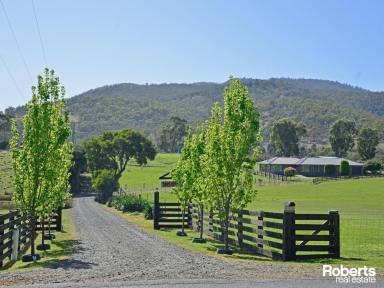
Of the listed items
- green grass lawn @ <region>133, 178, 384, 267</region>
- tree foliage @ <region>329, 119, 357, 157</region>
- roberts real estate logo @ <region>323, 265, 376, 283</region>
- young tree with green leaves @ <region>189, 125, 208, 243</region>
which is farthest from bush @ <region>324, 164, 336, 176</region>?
roberts real estate logo @ <region>323, 265, 376, 283</region>

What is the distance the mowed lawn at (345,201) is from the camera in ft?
65.7

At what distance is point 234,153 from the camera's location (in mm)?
18672

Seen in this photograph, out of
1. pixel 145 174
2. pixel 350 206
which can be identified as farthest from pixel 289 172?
pixel 350 206

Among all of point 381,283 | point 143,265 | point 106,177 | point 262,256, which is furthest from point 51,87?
point 106,177

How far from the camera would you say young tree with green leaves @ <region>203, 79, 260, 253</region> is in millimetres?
18672

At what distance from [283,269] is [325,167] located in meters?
100

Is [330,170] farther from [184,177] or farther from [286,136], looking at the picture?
[184,177]

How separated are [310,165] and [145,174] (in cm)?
4015

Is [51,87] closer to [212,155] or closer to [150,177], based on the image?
[212,155]

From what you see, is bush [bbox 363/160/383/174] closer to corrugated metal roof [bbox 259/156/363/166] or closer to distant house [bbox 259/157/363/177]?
distant house [bbox 259/157/363/177]

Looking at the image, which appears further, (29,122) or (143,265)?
(29,122)

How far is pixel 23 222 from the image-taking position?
888 inches

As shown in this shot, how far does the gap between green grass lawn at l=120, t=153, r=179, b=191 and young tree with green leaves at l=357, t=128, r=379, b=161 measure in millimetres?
53706

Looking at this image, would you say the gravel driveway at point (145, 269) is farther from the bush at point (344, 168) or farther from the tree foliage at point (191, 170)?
the bush at point (344, 168)
